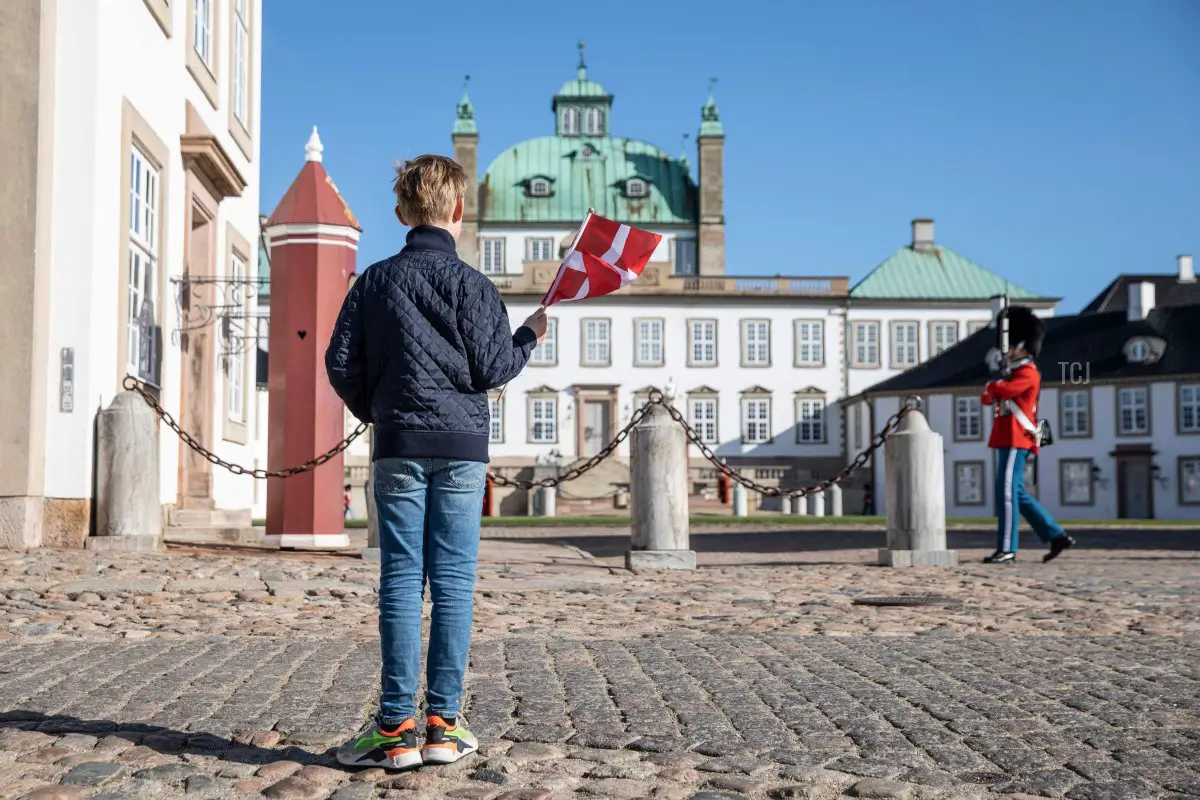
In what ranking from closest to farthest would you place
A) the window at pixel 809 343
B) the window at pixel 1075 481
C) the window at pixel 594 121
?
the window at pixel 1075 481, the window at pixel 809 343, the window at pixel 594 121

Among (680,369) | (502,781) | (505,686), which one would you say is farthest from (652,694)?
(680,369)

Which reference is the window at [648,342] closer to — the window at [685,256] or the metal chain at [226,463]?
the window at [685,256]

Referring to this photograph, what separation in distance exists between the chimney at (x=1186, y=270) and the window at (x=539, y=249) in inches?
1074

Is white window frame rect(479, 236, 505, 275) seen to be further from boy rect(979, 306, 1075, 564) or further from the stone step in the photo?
boy rect(979, 306, 1075, 564)

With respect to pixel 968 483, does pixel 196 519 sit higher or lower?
lower

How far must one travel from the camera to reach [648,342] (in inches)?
2457

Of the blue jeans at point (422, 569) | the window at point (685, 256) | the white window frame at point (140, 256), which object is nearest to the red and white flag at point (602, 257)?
the blue jeans at point (422, 569)

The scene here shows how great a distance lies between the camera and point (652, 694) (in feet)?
16.6

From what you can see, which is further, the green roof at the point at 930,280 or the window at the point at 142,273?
the green roof at the point at 930,280

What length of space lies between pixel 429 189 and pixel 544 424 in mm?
58111

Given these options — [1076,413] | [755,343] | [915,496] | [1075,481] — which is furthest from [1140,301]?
[915,496]

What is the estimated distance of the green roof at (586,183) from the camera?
2694 inches

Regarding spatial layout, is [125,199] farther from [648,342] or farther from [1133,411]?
[648,342]

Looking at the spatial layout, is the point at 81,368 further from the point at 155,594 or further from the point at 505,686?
the point at 505,686
